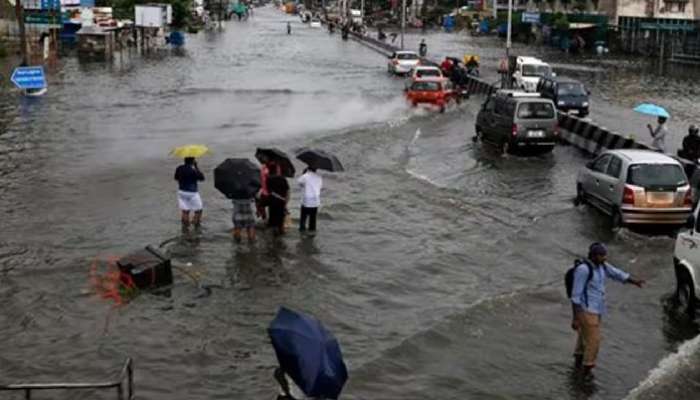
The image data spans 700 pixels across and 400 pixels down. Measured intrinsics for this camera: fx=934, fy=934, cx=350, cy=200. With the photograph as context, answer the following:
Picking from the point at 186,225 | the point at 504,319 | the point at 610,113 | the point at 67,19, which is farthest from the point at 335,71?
the point at 504,319

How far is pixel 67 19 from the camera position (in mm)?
78188

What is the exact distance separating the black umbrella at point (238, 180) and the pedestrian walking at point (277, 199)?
0.62 m

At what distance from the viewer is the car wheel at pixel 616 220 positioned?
18142 mm

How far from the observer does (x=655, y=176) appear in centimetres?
1784

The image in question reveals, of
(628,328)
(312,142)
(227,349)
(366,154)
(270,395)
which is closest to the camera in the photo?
(270,395)

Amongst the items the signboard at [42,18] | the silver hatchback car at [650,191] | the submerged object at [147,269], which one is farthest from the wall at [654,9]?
the submerged object at [147,269]

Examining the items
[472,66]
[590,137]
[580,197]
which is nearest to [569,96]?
[590,137]

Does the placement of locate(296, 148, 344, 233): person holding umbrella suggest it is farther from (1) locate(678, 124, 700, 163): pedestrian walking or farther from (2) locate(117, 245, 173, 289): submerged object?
(1) locate(678, 124, 700, 163): pedestrian walking

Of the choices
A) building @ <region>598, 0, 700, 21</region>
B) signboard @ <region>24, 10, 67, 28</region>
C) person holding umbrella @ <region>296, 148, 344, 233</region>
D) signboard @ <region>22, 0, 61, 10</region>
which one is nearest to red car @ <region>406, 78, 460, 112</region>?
person holding umbrella @ <region>296, 148, 344, 233</region>

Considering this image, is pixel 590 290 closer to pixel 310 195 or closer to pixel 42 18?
pixel 310 195

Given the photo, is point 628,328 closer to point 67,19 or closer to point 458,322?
point 458,322

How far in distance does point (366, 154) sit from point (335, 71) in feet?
108

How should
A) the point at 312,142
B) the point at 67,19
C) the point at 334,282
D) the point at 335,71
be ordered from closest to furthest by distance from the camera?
the point at 334,282 < the point at 312,142 < the point at 335,71 < the point at 67,19

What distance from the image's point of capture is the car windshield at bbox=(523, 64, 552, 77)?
43406 millimetres
